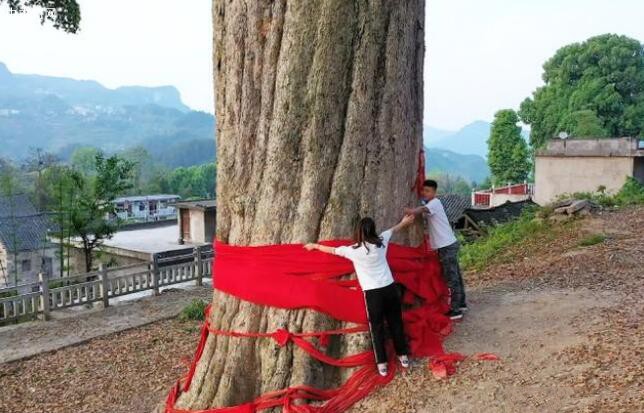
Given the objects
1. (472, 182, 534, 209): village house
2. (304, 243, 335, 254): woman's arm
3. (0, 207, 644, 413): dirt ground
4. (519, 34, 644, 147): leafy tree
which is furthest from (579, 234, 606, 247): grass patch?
(519, 34, 644, 147): leafy tree

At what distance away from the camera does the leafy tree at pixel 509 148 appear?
43750 millimetres

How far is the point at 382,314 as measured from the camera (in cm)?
413

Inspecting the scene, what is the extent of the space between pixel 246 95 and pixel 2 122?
8405 inches

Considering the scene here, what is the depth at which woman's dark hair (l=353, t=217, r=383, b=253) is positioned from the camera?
402 centimetres

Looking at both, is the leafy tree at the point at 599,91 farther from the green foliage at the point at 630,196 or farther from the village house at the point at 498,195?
the green foliage at the point at 630,196

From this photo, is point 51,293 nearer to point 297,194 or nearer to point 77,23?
point 77,23

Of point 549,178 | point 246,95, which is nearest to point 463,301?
point 246,95

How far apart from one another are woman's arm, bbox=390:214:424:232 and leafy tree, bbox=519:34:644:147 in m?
35.5

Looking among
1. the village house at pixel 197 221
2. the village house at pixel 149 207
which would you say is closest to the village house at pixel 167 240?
the village house at pixel 197 221

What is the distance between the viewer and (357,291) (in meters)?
4.19

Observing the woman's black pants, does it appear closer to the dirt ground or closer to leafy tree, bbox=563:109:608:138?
the dirt ground

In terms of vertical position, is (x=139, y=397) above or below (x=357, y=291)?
below

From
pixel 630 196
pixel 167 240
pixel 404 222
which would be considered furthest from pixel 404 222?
pixel 167 240

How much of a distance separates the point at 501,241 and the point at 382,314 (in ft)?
28.4
